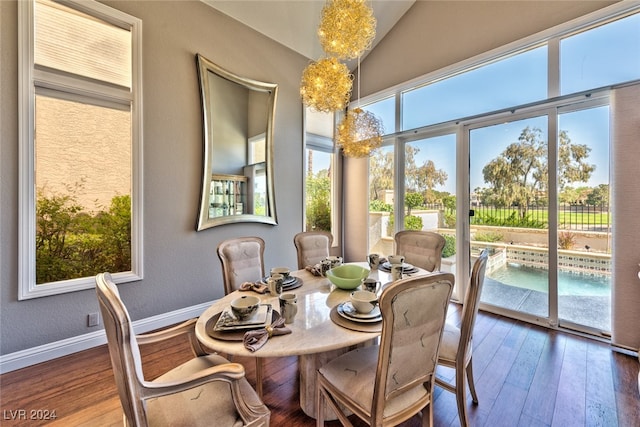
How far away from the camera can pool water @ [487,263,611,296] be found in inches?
99.7

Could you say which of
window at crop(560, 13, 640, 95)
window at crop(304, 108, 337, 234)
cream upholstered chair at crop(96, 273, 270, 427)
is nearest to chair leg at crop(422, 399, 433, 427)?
cream upholstered chair at crop(96, 273, 270, 427)

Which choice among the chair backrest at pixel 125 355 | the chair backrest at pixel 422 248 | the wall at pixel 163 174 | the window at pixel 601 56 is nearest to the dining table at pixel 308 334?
the chair backrest at pixel 125 355

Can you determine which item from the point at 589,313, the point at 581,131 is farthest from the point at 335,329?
the point at 581,131

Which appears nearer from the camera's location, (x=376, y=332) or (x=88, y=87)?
(x=376, y=332)

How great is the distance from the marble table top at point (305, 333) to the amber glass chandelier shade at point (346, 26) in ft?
6.03

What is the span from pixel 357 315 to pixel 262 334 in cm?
47

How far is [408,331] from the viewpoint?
106cm

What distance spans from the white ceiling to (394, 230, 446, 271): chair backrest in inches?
124

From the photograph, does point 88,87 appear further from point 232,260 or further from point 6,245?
point 232,260

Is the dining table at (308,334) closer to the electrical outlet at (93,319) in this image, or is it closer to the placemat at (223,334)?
the placemat at (223,334)

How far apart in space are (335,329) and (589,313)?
2967mm

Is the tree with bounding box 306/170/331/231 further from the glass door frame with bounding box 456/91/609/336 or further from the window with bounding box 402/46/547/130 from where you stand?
the glass door frame with bounding box 456/91/609/336

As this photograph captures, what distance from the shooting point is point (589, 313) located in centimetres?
257


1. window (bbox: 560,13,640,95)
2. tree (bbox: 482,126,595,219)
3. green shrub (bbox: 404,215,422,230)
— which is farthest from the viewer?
green shrub (bbox: 404,215,422,230)
